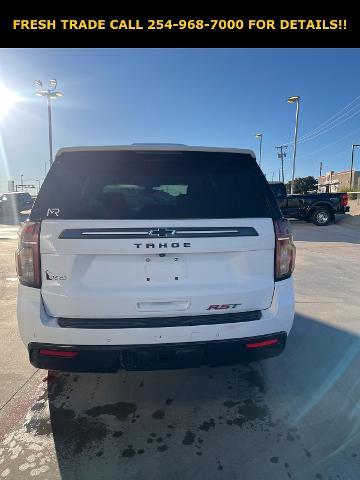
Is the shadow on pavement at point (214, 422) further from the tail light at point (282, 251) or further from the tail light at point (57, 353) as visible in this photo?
Answer: the tail light at point (282, 251)

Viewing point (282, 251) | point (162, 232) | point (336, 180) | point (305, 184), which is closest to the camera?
point (162, 232)

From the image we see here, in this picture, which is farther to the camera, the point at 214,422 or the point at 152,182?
the point at 152,182

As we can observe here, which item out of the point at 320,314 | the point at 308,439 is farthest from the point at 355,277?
the point at 308,439

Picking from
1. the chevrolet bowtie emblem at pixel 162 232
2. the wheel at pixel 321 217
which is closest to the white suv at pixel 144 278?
the chevrolet bowtie emblem at pixel 162 232

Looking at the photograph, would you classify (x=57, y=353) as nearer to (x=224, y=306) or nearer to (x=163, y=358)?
(x=163, y=358)

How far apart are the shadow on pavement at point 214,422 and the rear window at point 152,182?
1.49 m

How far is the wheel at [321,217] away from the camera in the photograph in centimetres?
1630

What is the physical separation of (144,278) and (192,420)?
1166 millimetres

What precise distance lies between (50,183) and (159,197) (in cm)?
81

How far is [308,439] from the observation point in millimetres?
2197

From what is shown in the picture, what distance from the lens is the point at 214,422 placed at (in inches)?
92.6

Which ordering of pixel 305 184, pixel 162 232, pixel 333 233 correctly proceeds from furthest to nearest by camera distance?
pixel 305 184 < pixel 333 233 < pixel 162 232

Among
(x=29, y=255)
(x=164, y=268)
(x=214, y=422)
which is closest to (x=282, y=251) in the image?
(x=164, y=268)
